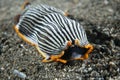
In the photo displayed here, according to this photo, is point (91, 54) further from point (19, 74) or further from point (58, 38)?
point (19, 74)

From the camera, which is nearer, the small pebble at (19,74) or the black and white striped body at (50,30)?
the black and white striped body at (50,30)

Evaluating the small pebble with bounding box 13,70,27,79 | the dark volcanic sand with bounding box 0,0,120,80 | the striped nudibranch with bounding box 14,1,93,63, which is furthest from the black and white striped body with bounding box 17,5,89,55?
the small pebble with bounding box 13,70,27,79

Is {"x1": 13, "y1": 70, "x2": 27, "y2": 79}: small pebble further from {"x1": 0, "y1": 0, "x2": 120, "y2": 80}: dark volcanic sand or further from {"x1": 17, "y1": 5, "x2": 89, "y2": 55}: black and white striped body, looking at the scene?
{"x1": 17, "y1": 5, "x2": 89, "y2": 55}: black and white striped body

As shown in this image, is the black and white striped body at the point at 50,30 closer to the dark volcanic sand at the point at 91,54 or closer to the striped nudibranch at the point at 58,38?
the striped nudibranch at the point at 58,38

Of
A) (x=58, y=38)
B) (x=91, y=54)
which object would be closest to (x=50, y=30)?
(x=58, y=38)

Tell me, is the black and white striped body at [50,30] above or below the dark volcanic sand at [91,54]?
above

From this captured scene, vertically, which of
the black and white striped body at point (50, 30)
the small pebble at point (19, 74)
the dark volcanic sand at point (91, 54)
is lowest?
the small pebble at point (19, 74)

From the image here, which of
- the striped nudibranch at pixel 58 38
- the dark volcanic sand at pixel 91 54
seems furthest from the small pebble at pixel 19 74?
the striped nudibranch at pixel 58 38

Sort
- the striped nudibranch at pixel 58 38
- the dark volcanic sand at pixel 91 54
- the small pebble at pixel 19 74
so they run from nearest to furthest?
the striped nudibranch at pixel 58 38, the dark volcanic sand at pixel 91 54, the small pebble at pixel 19 74
